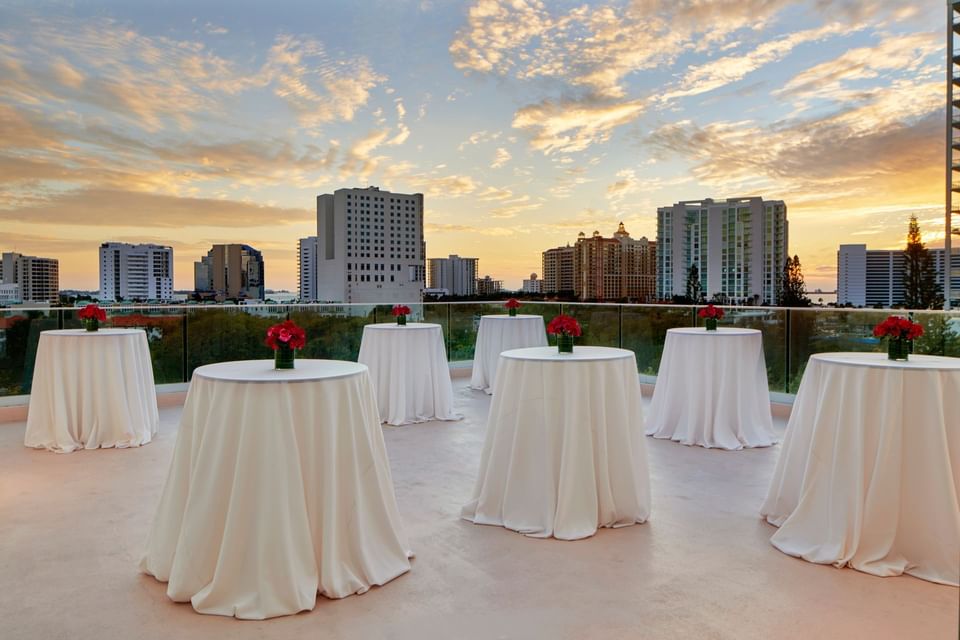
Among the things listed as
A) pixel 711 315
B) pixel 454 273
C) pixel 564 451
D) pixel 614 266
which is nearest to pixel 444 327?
pixel 711 315

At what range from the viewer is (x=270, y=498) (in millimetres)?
2441

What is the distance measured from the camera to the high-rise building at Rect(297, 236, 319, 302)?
43.4 meters

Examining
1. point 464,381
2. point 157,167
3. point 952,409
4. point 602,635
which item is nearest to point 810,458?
point 952,409

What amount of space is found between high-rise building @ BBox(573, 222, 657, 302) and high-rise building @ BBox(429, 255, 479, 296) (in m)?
3.95

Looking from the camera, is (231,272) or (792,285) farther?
(792,285)

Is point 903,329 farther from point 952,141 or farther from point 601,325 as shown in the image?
point 952,141

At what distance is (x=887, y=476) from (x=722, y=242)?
109ft

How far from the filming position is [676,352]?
587cm

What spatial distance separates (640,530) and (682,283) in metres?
32.9

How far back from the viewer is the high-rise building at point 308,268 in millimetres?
43406

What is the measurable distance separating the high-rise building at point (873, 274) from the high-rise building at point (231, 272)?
20934 mm

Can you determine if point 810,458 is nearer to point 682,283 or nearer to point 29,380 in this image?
point 29,380

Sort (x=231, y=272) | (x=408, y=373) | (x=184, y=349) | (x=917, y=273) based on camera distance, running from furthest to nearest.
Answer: (x=917, y=273) < (x=231, y=272) < (x=184, y=349) < (x=408, y=373)

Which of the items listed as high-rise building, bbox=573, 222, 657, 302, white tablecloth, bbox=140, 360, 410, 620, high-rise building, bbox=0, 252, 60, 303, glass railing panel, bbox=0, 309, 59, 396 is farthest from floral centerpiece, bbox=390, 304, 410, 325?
high-rise building, bbox=0, 252, 60, 303
